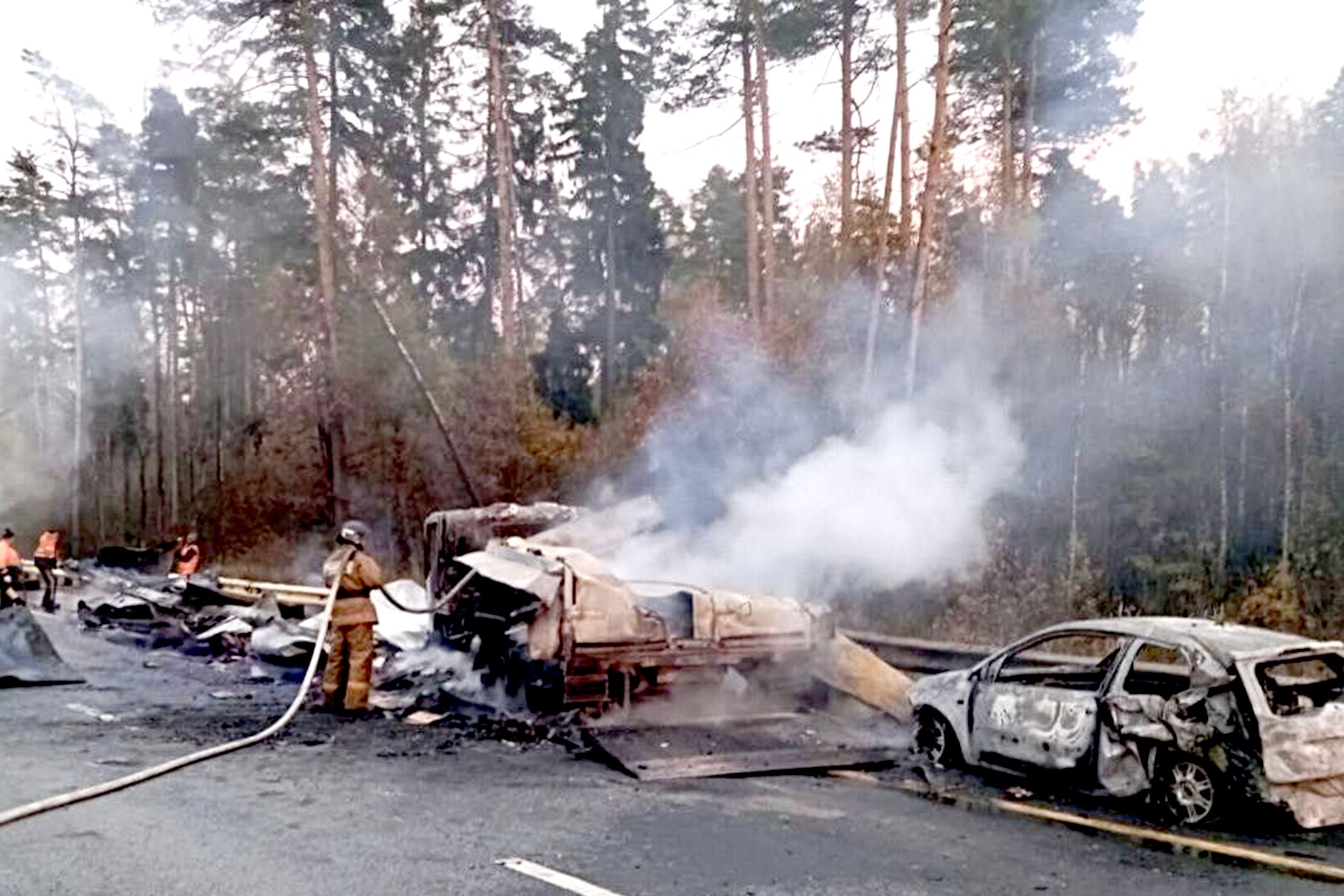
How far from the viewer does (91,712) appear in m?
11.6

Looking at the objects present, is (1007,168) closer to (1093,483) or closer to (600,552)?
(1093,483)

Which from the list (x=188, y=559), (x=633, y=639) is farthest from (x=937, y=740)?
(x=188, y=559)

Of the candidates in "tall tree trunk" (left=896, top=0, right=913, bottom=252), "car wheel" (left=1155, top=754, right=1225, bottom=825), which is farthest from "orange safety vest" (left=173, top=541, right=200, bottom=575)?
"car wheel" (left=1155, top=754, right=1225, bottom=825)

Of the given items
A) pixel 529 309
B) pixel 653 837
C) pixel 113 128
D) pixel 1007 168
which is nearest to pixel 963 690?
pixel 653 837

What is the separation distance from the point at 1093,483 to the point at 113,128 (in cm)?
A: 3727

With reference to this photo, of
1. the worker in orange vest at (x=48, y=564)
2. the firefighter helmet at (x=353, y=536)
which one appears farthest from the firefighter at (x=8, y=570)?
the firefighter helmet at (x=353, y=536)

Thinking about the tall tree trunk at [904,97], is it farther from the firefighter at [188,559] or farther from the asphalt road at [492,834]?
the firefighter at [188,559]

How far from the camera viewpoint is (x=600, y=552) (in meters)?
14.7

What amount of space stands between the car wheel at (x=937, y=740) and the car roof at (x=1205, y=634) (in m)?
1.17

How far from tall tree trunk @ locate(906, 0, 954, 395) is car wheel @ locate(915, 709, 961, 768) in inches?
401

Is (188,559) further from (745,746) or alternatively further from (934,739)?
(934,739)

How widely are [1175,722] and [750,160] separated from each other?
23.1 m

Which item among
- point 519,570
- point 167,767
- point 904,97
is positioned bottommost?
point 167,767

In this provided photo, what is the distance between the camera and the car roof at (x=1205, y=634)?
296 inches
